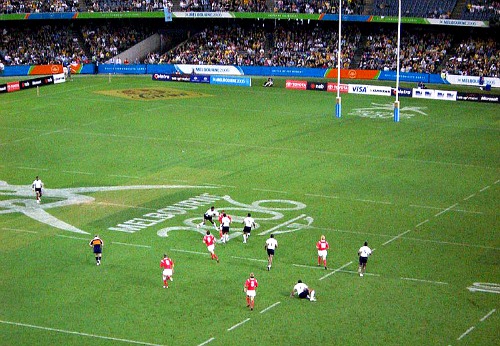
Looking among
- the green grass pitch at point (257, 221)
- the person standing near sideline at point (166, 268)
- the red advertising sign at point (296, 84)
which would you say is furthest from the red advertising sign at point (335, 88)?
the person standing near sideline at point (166, 268)

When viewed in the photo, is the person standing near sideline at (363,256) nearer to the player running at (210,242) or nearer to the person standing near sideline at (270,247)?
the person standing near sideline at (270,247)

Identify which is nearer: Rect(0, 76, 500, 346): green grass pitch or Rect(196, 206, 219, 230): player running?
Rect(0, 76, 500, 346): green grass pitch

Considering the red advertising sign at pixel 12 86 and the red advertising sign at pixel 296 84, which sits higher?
the red advertising sign at pixel 12 86

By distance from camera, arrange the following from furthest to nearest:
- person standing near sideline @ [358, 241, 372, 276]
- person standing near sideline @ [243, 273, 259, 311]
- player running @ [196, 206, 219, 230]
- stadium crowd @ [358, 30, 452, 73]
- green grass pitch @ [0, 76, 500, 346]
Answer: stadium crowd @ [358, 30, 452, 73] < player running @ [196, 206, 219, 230] < person standing near sideline @ [358, 241, 372, 276] < person standing near sideline @ [243, 273, 259, 311] < green grass pitch @ [0, 76, 500, 346]

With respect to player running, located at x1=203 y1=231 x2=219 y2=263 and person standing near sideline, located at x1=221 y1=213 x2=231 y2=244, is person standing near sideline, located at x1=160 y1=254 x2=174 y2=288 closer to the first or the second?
player running, located at x1=203 y1=231 x2=219 y2=263

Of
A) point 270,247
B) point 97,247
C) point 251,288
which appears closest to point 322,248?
point 270,247

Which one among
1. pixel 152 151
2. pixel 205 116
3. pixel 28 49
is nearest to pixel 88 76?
pixel 28 49

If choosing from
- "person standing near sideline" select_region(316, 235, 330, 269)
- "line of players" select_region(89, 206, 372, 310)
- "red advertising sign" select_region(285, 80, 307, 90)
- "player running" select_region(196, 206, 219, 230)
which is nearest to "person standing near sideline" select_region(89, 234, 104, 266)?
"line of players" select_region(89, 206, 372, 310)

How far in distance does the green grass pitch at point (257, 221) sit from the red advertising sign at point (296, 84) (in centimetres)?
1142

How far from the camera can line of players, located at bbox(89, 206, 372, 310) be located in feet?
107

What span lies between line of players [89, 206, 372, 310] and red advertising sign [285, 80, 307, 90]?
165ft

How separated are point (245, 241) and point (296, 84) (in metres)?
53.3

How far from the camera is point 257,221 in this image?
146 feet

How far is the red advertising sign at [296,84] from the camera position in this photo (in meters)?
92.2
